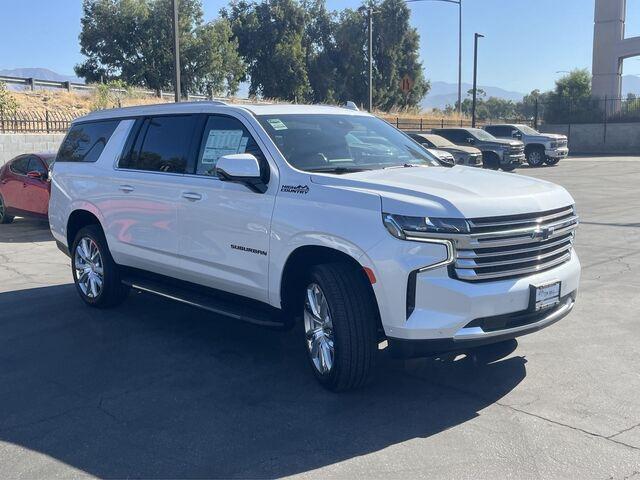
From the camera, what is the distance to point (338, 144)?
5.84m

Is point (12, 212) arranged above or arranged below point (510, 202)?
below

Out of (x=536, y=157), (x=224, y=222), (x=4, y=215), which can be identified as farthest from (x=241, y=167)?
(x=536, y=157)

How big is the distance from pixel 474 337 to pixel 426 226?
29.6 inches

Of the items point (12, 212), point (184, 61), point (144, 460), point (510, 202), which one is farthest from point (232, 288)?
point (184, 61)

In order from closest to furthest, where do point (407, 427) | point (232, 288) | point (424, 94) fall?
point (407, 427)
point (232, 288)
point (424, 94)

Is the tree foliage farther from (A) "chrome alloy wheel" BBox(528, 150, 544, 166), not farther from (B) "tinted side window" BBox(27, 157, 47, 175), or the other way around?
(B) "tinted side window" BBox(27, 157, 47, 175)

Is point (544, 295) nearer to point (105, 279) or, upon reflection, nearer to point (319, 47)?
point (105, 279)


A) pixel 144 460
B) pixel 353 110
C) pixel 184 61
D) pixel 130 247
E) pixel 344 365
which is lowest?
pixel 144 460

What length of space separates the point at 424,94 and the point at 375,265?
216 feet

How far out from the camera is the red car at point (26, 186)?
12961mm

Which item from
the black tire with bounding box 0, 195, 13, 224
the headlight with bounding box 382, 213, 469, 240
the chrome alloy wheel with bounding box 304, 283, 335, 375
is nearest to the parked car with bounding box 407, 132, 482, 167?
the black tire with bounding box 0, 195, 13, 224

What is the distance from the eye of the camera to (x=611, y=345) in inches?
236

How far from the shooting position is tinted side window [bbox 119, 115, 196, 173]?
21.0 feet

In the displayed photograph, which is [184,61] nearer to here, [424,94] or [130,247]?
[424,94]
